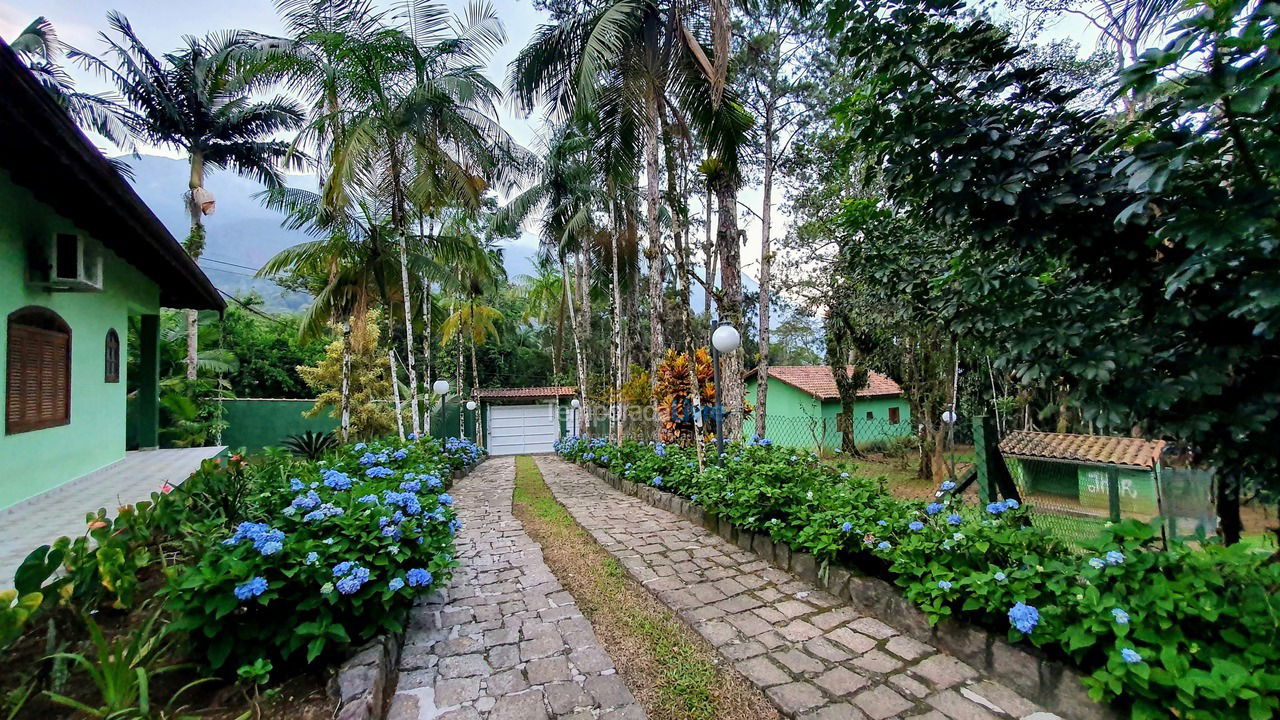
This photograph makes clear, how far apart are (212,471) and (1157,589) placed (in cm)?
591

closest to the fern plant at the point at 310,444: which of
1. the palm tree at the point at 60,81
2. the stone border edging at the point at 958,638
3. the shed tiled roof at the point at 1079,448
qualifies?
the palm tree at the point at 60,81

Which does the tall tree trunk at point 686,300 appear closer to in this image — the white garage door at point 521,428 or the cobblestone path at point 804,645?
the cobblestone path at point 804,645

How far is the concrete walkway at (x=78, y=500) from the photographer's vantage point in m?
3.41

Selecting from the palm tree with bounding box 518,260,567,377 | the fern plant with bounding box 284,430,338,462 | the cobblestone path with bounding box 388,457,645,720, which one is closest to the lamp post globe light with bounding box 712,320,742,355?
the cobblestone path with bounding box 388,457,645,720

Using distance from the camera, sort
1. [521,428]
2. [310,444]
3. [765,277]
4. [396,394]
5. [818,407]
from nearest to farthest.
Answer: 1. [396,394]
2. [765,277]
3. [310,444]
4. [818,407]
5. [521,428]

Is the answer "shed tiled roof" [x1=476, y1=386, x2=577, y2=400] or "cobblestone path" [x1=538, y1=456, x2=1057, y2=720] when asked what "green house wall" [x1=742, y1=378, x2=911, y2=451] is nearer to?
"shed tiled roof" [x1=476, y1=386, x2=577, y2=400]

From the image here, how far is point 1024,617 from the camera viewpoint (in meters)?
2.22

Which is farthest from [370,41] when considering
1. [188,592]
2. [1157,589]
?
[1157,589]

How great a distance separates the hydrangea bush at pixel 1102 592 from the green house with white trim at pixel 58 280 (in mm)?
5384

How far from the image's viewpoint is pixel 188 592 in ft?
7.06

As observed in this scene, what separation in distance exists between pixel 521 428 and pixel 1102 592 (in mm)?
17589

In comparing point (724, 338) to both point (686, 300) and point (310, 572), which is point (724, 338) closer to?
point (686, 300)

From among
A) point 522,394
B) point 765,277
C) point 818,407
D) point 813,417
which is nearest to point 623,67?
point 765,277

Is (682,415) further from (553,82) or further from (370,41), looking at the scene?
(370,41)
